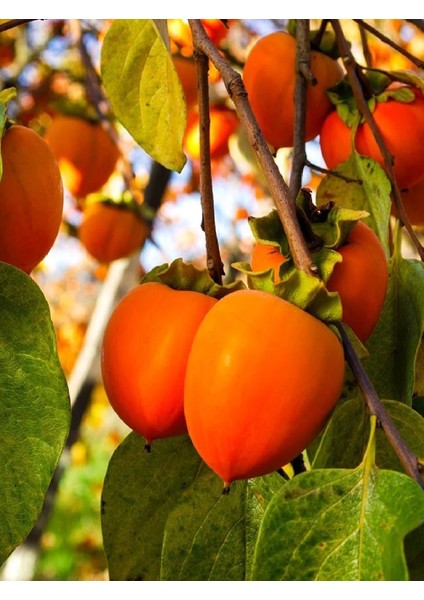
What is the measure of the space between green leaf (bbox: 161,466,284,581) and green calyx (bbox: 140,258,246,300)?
0.16 m

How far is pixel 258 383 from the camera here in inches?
21.2

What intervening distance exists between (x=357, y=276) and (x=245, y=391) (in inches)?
6.8

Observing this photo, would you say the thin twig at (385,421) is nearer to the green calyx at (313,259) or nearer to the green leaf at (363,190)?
the green calyx at (313,259)

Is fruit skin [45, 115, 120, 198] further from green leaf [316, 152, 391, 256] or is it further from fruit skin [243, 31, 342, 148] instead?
green leaf [316, 152, 391, 256]

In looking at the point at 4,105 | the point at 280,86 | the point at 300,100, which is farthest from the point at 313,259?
the point at 280,86

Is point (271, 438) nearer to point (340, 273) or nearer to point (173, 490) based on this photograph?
point (340, 273)

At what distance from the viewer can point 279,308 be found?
1.85ft

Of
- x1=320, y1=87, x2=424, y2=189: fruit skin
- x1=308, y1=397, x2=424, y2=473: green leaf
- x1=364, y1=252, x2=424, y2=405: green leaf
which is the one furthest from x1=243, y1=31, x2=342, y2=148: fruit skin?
x1=308, y1=397, x2=424, y2=473: green leaf

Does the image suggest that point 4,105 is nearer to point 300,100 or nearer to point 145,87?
point 145,87

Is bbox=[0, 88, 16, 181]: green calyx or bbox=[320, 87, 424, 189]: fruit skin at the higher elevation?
bbox=[0, 88, 16, 181]: green calyx

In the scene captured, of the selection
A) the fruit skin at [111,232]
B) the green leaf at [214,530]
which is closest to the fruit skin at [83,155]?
the fruit skin at [111,232]

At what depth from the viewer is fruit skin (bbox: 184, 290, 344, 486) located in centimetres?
54

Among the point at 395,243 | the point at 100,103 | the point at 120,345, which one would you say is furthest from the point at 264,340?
the point at 100,103

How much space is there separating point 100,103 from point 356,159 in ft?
3.73
